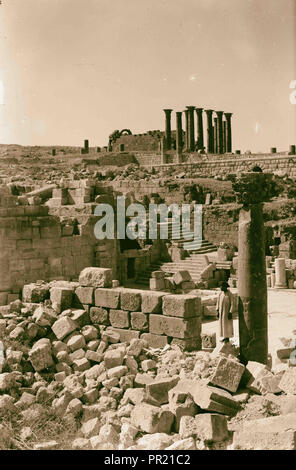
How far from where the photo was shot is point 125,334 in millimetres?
9484


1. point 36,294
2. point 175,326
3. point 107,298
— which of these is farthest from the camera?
point 36,294

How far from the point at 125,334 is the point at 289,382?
3.58m

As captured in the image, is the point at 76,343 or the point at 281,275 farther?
the point at 281,275

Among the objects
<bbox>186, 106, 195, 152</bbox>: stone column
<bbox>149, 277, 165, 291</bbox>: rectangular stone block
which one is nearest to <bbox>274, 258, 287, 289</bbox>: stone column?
<bbox>149, 277, 165, 291</bbox>: rectangular stone block

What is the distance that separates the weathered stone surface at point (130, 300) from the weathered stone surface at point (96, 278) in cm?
54

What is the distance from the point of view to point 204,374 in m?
7.42

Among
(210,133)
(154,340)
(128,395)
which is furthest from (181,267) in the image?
(210,133)

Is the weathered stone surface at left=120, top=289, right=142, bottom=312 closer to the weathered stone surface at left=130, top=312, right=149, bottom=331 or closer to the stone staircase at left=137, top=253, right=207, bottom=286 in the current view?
the weathered stone surface at left=130, top=312, right=149, bottom=331

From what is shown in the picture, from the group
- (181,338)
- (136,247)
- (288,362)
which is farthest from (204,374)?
(136,247)

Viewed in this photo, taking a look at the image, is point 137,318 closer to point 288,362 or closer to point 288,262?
point 288,362

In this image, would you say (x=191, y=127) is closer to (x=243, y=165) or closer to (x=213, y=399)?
(x=243, y=165)

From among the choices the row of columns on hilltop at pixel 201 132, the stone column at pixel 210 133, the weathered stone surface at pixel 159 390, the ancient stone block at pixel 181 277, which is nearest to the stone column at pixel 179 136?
the row of columns on hilltop at pixel 201 132

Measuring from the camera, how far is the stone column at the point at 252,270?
8.83 meters

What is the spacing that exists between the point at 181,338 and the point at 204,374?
4.42ft
